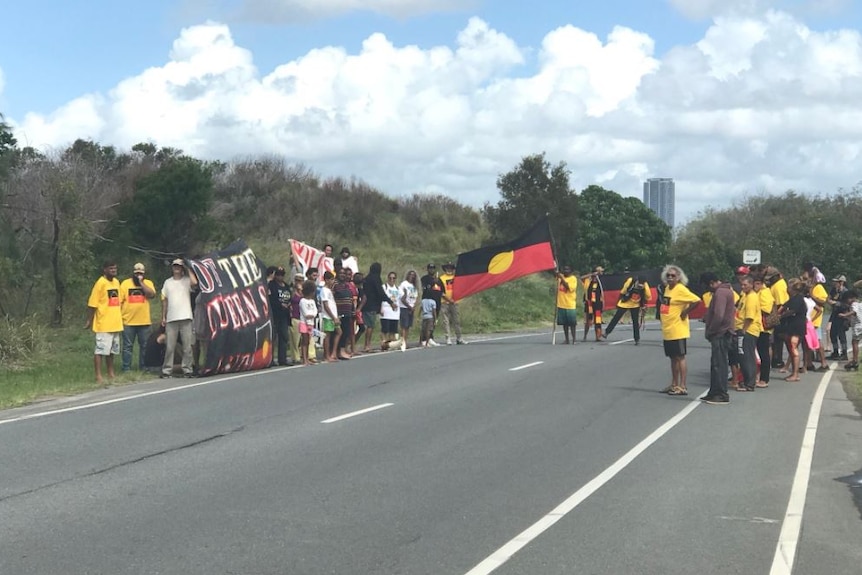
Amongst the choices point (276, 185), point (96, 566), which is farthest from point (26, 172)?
point (96, 566)

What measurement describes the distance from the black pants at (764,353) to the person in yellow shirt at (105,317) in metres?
10.3

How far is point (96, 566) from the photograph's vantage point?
5.93 m

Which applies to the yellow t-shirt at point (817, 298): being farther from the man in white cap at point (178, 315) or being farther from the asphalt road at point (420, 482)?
the man in white cap at point (178, 315)

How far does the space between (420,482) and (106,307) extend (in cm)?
865

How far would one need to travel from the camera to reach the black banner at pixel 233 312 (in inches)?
640

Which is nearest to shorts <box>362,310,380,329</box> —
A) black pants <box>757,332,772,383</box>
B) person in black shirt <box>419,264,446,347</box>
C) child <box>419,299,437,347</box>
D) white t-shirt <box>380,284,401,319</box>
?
white t-shirt <box>380,284,401,319</box>

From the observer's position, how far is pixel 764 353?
1628 centimetres

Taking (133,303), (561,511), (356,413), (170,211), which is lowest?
(561,511)

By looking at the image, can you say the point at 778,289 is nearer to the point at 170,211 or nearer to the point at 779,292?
the point at 779,292

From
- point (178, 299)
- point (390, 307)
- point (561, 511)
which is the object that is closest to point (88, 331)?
point (390, 307)

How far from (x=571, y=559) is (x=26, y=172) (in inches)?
1153

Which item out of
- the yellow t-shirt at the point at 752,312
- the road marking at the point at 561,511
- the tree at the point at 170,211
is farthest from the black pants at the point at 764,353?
the tree at the point at 170,211

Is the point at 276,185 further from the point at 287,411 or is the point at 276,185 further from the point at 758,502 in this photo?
the point at 758,502

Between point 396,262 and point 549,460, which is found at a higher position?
point 396,262
